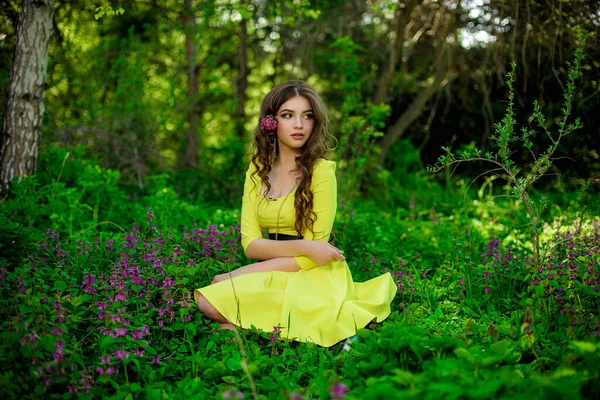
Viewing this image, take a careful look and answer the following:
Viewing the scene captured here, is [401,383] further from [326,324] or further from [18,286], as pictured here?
[18,286]

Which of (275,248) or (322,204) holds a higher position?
(322,204)

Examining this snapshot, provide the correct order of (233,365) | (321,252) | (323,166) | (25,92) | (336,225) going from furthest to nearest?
(25,92) → (336,225) → (323,166) → (321,252) → (233,365)

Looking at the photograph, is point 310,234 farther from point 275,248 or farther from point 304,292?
point 304,292

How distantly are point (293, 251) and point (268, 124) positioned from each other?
84 cm

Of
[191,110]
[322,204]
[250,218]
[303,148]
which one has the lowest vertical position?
[250,218]

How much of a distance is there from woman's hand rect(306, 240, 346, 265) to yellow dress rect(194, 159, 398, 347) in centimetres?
9

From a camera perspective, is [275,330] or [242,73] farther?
[242,73]

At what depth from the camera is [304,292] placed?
125 inches

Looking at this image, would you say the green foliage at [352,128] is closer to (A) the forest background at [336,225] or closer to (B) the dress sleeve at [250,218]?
(A) the forest background at [336,225]

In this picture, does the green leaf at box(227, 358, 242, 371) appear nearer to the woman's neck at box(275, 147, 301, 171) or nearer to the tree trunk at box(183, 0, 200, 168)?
the woman's neck at box(275, 147, 301, 171)

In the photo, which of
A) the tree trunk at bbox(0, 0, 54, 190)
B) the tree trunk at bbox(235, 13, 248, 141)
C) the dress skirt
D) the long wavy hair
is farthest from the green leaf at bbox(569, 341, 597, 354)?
the tree trunk at bbox(235, 13, 248, 141)

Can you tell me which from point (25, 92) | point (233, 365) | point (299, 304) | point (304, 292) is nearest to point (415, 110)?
point (25, 92)

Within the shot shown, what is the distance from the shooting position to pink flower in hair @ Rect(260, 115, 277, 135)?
347 cm

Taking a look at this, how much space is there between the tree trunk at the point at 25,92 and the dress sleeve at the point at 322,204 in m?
3.07
